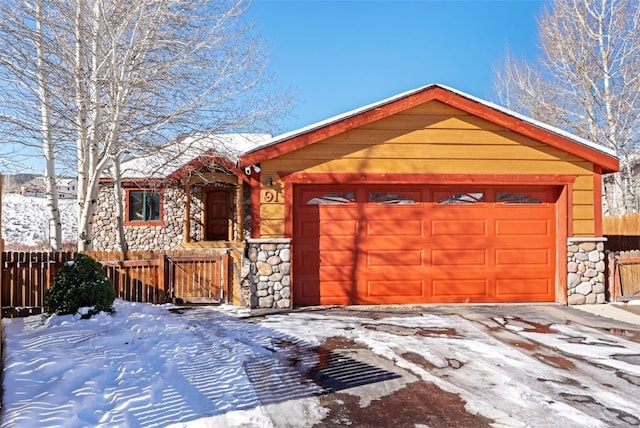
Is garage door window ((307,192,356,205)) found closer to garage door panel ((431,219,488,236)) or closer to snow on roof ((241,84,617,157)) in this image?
snow on roof ((241,84,617,157))

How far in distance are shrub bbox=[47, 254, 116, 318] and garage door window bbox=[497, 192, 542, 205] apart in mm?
7933

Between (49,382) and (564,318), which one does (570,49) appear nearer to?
(564,318)

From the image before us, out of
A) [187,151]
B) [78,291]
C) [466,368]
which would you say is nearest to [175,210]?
[187,151]

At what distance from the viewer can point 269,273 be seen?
26.6ft

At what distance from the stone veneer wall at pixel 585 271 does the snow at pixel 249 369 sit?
236cm

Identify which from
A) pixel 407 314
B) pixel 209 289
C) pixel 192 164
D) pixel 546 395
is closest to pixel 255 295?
pixel 209 289

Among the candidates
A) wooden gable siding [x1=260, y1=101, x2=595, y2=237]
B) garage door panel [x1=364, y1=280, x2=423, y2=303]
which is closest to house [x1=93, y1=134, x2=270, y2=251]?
wooden gable siding [x1=260, y1=101, x2=595, y2=237]

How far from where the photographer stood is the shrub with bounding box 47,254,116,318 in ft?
21.2

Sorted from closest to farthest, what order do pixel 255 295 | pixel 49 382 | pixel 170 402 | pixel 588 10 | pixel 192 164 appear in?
pixel 170 402 < pixel 49 382 < pixel 255 295 < pixel 192 164 < pixel 588 10

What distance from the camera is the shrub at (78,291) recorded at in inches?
254

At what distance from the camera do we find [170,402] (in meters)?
3.73

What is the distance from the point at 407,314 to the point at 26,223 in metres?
25.5

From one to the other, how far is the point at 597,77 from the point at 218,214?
1722 cm

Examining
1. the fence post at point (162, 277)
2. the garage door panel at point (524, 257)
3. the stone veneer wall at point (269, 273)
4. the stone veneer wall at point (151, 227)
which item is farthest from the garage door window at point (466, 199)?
the stone veneer wall at point (151, 227)
